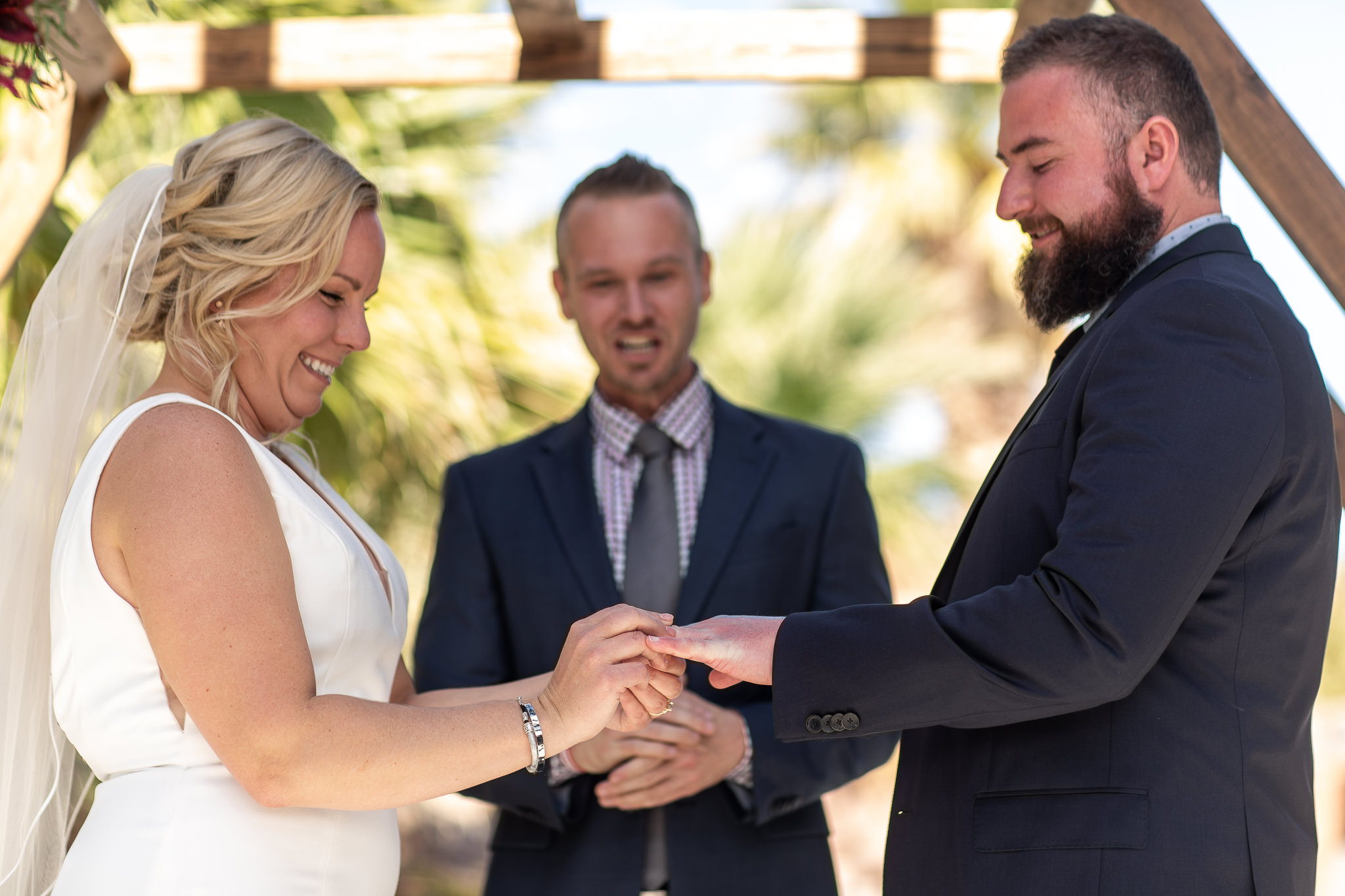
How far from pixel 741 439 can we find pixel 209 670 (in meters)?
1.57

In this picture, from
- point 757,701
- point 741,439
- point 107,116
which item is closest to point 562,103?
point 107,116

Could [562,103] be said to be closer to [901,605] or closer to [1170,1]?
[1170,1]

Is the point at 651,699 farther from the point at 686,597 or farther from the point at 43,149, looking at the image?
the point at 43,149

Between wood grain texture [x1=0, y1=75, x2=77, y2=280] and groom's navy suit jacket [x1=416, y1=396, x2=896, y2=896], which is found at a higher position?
wood grain texture [x1=0, y1=75, x2=77, y2=280]

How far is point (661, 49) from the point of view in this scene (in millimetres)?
3812

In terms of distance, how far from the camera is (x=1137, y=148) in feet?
7.35

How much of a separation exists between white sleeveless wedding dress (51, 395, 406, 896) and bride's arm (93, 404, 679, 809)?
0.05 meters

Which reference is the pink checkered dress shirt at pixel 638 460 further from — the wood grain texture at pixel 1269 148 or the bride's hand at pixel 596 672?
the wood grain texture at pixel 1269 148

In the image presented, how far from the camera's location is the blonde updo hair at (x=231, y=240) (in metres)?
2.16

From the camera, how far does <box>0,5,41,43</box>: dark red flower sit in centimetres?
236

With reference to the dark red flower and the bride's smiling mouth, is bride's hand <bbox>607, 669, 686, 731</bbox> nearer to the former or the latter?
the bride's smiling mouth

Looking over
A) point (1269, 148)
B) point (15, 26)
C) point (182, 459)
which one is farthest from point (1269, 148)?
point (15, 26)

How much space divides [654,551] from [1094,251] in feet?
4.01

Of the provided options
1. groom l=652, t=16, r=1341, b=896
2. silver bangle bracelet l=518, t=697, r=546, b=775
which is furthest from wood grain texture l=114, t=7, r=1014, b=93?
silver bangle bracelet l=518, t=697, r=546, b=775
